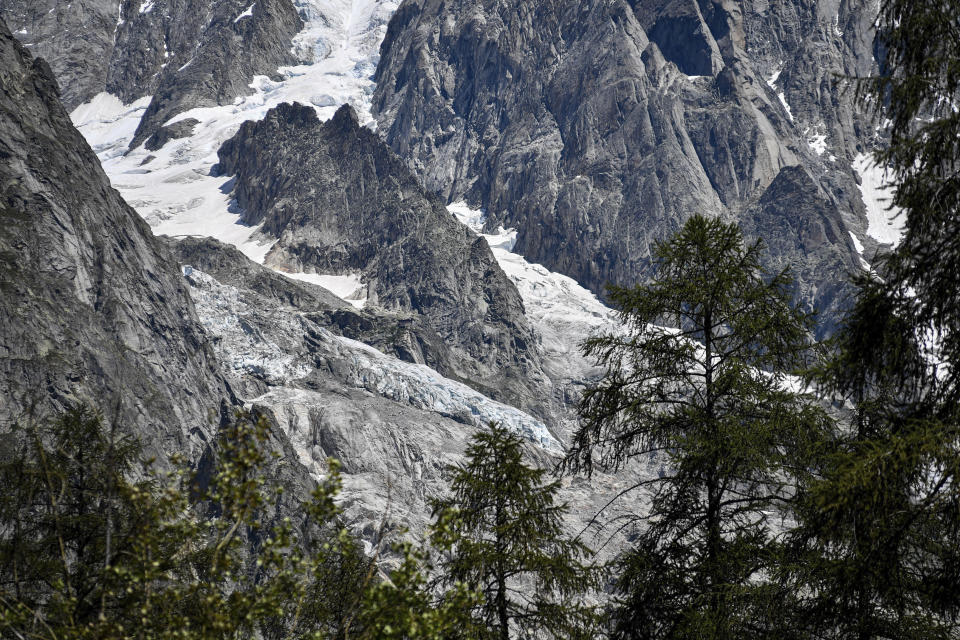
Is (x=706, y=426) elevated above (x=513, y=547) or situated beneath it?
elevated above

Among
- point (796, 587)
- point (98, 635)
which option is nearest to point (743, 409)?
point (796, 587)

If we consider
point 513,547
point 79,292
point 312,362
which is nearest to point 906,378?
point 513,547

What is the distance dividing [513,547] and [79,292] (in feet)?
393

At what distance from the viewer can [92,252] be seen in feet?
410

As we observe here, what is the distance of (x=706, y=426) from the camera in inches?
376

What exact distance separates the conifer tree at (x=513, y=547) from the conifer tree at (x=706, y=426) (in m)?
1.02

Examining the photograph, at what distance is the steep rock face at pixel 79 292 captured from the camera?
97.4 metres

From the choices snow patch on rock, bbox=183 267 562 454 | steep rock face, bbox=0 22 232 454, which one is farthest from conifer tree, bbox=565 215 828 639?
snow patch on rock, bbox=183 267 562 454

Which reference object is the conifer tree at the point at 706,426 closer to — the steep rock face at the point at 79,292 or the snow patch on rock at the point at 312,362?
the steep rock face at the point at 79,292

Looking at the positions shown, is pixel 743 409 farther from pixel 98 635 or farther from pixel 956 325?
pixel 98 635

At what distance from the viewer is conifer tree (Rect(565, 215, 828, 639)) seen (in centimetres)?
893

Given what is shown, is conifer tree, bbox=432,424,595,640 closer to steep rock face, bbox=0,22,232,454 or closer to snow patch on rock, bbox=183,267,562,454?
steep rock face, bbox=0,22,232,454

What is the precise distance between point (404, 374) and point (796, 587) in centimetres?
16161

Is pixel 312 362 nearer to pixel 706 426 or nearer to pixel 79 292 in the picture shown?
pixel 79 292
